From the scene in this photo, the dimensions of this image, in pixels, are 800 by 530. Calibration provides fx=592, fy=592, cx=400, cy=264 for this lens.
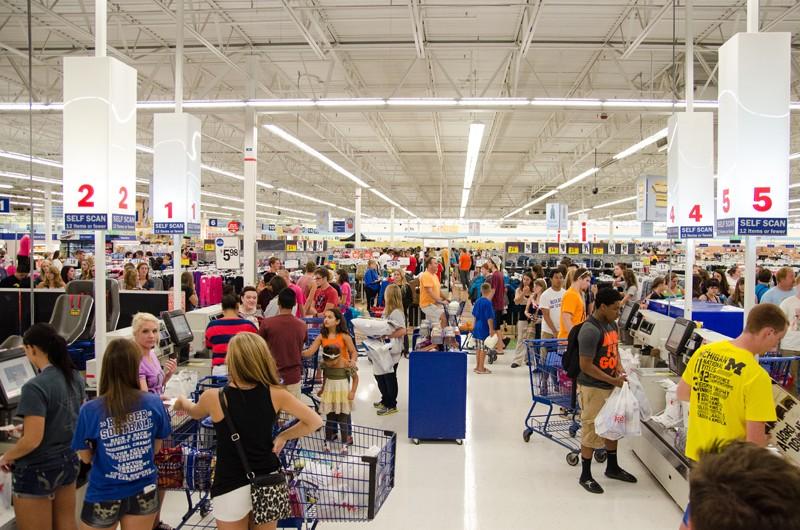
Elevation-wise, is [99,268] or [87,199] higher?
[87,199]

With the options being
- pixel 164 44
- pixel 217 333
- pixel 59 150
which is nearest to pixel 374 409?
pixel 217 333

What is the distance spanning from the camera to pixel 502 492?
469 centimetres

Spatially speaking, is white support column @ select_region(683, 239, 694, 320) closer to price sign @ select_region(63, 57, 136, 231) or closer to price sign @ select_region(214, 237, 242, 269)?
price sign @ select_region(63, 57, 136, 231)

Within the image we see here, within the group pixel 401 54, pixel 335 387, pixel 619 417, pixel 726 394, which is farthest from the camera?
pixel 401 54

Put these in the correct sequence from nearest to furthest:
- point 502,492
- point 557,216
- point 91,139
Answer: point 91,139, point 502,492, point 557,216

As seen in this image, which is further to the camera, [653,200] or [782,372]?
[653,200]

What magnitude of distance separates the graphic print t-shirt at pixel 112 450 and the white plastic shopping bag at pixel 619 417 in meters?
3.26

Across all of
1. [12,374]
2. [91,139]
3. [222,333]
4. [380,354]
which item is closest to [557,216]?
[380,354]

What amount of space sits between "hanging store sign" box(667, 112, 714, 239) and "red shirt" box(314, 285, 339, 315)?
4638 mm

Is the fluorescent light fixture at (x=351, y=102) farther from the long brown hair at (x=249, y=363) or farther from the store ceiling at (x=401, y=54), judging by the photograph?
the long brown hair at (x=249, y=363)

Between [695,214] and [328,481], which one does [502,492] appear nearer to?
[328,481]

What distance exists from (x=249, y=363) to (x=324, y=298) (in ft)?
19.1

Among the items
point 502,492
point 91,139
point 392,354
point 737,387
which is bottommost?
point 502,492

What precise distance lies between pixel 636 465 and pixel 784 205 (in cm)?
252
